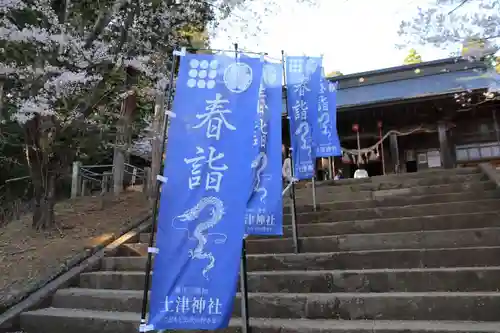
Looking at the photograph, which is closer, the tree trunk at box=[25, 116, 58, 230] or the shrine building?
the tree trunk at box=[25, 116, 58, 230]

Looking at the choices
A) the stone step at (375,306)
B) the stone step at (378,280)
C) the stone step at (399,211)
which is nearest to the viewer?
the stone step at (375,306)

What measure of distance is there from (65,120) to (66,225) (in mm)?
2267

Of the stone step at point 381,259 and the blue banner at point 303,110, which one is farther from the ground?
the blue banner at point 303,110

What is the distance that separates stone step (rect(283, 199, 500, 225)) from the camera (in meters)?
6.37

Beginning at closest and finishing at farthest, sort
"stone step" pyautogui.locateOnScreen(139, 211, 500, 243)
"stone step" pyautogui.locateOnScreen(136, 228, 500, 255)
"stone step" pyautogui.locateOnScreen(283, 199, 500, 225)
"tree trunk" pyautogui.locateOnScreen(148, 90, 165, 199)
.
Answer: "stone step" pyautogui.locateOnScreen(136, 228, 500, 255)
"stone step" pyautogui.locateOnScreen(139, 211, 500, 243)
"stone step" pyautogui.locateOnScreen(283, 199, 500, 225)
"tree trunk" pyautogui.locateOnScreen(148, 90, 165, 199)

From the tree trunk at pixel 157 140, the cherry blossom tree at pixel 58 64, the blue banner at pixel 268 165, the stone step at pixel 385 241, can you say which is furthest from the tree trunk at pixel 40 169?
the blue banner at pixel 268 165

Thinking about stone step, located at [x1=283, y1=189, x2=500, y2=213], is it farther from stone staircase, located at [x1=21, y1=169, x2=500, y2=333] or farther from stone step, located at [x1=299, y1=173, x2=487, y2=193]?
stone step, located at [x1=299, y1=173, x2=487, y2=193]

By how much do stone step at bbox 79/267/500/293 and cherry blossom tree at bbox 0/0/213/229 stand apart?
5.09 meters

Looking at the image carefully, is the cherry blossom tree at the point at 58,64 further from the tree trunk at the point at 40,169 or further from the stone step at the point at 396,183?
the stone step at the point at 396,183

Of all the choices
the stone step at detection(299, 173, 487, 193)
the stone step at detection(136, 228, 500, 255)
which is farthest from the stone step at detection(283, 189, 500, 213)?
the stone step at detection(136, 228, 500, 255)

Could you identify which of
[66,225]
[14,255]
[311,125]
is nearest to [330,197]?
[311,125]

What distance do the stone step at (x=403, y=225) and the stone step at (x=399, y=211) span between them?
52cm

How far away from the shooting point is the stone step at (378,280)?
4.31 m

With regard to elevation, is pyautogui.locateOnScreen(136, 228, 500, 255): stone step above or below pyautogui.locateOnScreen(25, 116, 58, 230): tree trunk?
below
